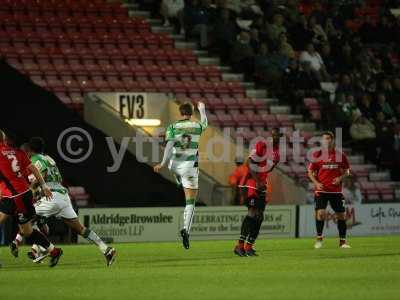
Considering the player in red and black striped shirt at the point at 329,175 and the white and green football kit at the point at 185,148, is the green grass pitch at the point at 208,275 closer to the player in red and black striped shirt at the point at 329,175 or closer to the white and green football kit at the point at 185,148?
the player in red and black striped shirt at the point at 329,175

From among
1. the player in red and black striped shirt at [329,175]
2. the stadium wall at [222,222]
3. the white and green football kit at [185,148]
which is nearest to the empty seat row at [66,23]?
the stadium wall at [222,222]

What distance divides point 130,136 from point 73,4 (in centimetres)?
580

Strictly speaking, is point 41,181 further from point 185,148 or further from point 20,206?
point 185,148

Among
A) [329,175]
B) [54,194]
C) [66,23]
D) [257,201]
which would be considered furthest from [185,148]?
[66,23]

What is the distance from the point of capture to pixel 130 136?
25.0 m

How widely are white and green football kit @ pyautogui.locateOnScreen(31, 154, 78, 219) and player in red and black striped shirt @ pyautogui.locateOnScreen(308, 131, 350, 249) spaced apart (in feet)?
18.4

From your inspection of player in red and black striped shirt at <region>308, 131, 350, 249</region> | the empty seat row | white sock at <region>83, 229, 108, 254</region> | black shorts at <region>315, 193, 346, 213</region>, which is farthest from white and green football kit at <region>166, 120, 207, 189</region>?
the empty seat row

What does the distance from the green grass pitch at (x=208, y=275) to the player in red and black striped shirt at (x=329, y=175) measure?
29.9 inches

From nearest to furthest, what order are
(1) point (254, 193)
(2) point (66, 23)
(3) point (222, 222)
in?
(1) point (254, 193)
(3) point (222, 222)
(2) point (66, 23)

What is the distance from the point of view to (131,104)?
26.1 m

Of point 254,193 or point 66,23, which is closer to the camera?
point 254,193

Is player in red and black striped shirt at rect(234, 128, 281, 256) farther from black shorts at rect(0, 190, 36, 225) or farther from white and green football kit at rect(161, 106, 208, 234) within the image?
black shorts at rect(0, 190, 36, 225)

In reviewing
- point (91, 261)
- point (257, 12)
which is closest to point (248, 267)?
point (91, 261)

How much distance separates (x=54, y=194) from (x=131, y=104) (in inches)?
408
